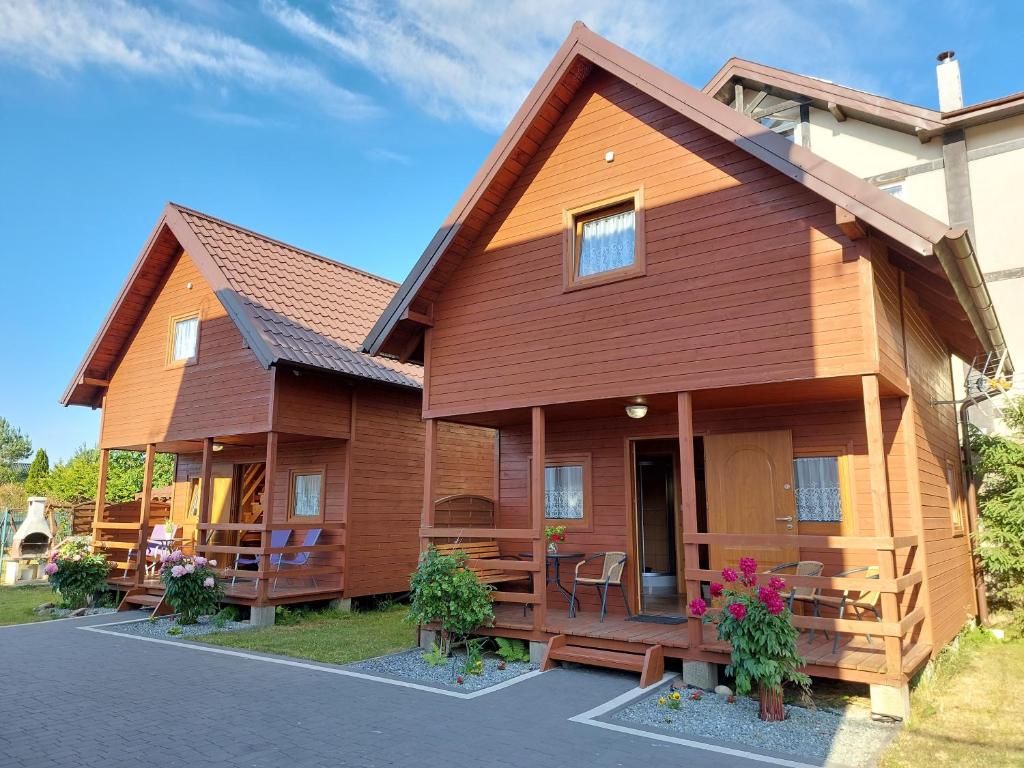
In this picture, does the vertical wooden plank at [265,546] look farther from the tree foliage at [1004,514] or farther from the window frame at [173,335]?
the tree foliage at [1004,514]

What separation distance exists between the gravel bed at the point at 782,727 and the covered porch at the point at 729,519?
39 cm

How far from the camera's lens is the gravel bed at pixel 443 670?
7.52 m

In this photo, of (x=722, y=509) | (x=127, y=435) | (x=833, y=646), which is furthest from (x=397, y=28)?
(x=833, y=646)

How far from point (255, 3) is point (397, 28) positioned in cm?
363

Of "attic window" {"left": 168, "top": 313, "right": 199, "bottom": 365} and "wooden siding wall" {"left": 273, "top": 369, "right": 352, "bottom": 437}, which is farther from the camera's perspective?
"attic window" {"left": 168, "top": 313, "right": 199, "bottom": 365}

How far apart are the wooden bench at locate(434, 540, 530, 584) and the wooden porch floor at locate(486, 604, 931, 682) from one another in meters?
0.45

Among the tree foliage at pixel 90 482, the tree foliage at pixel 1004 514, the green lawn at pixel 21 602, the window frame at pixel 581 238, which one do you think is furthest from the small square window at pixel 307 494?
the tree foliage at pixel 90 482

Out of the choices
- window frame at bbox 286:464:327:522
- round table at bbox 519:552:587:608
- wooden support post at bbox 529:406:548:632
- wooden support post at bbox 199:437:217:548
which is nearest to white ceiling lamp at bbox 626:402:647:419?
wooden support post at bbox 529:406:548:632

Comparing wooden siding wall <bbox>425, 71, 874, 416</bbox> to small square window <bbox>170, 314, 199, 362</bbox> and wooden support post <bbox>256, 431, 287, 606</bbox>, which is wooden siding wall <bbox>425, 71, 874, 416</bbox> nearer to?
wooden support post <bbox>256, 431, 287, 606</bbox>

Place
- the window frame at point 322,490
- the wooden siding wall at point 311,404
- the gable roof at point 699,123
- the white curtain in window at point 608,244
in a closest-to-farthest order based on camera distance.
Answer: the gable roof at point 699,123, the white curtain in window at point 608,244, the wooden siding wall at point 311,404, the window frame at point 322,490

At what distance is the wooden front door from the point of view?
844 centimetres

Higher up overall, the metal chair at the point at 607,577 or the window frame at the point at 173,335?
the window frame at the point at 173,335

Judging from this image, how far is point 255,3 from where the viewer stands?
15656 millimetres

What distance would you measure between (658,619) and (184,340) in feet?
34.7
